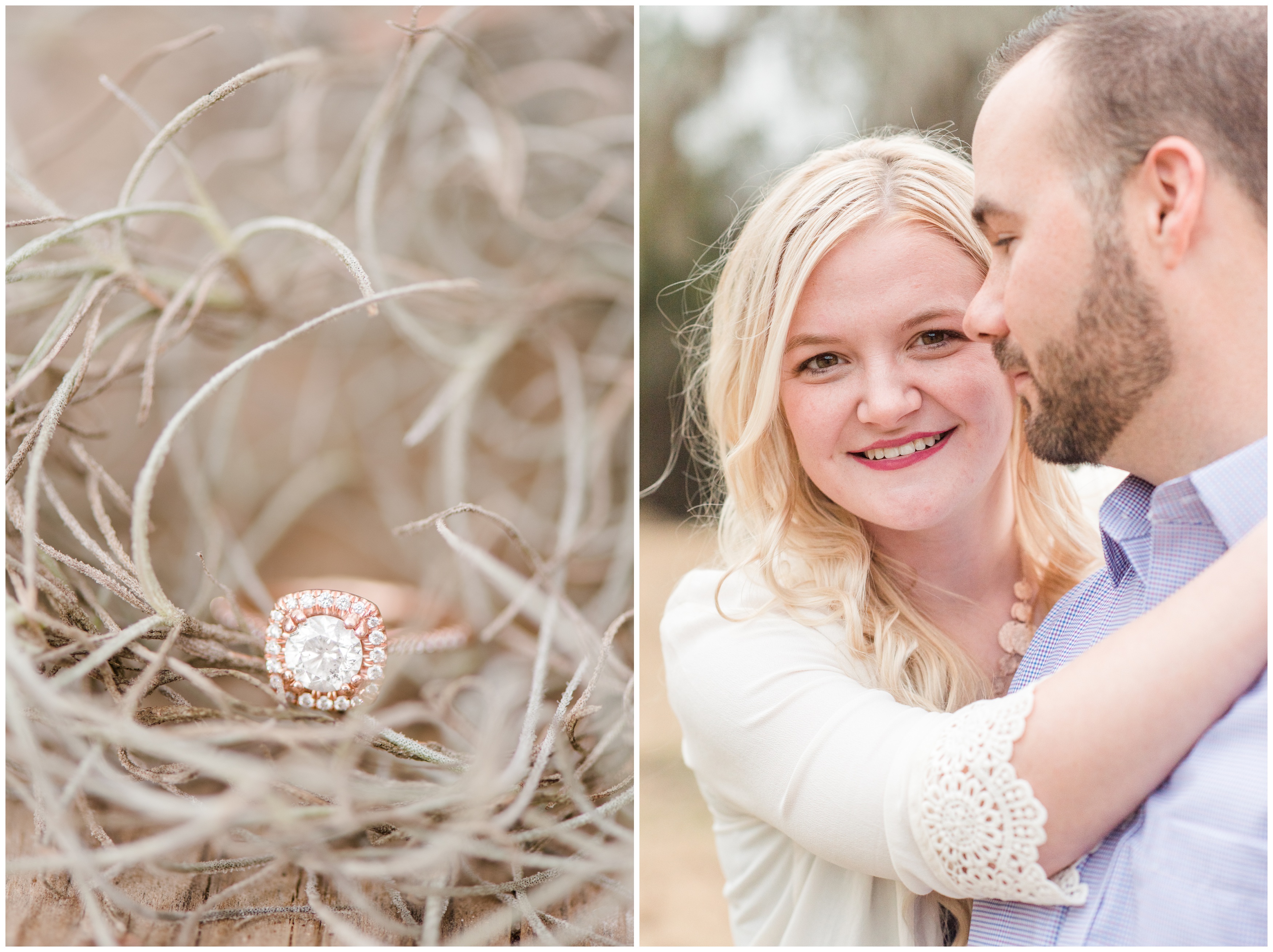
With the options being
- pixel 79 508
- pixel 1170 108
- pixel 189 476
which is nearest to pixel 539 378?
pixel 189 476

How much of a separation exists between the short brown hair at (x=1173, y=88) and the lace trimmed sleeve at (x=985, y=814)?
1.28ft

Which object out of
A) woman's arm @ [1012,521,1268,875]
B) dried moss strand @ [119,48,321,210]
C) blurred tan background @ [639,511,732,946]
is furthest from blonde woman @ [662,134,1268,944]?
dried moss strand @ [119,48,321,210]

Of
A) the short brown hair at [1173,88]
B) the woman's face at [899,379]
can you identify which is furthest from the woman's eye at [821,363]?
the short brown hair at [1173,88]

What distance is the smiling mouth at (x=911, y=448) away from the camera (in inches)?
31.8

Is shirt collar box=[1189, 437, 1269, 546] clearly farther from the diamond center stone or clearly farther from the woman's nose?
the diamond center stone

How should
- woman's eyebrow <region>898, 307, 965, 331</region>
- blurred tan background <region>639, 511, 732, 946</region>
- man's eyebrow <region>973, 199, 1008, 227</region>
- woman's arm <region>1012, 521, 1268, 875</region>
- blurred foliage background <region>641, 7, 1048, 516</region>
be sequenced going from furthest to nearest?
blurred tan background <region>639, 511, 732, 946</region> → blurred foliage background <region>641, 7, 1048, 516</region> → woman's eyebrow <region>898, 307, 965, 331</region> → man's eyebrow <region>973, 199, 1008, 227</region> → woman's arm <region>1012, 521, 1268, 875</region>

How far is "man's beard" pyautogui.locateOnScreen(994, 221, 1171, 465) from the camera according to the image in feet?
2.09

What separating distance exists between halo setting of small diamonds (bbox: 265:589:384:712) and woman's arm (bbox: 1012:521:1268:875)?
524 mm

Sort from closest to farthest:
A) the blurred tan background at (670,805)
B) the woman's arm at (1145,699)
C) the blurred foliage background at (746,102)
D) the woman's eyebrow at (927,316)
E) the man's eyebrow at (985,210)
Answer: the woman's arm at (1145,699), the man's eyebrow at (985,210), the woman's eyebrow at (927,316), the blurred foliage background at (746,102), the blurred tan background at (670,805)

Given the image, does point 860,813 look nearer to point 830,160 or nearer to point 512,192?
point 830,160

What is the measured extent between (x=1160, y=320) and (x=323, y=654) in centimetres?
70

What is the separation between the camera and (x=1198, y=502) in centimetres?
65

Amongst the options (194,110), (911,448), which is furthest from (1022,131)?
(194,110)

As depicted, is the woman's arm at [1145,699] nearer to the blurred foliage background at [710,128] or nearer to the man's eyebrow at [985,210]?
the man's eyebrow at [985,210]
